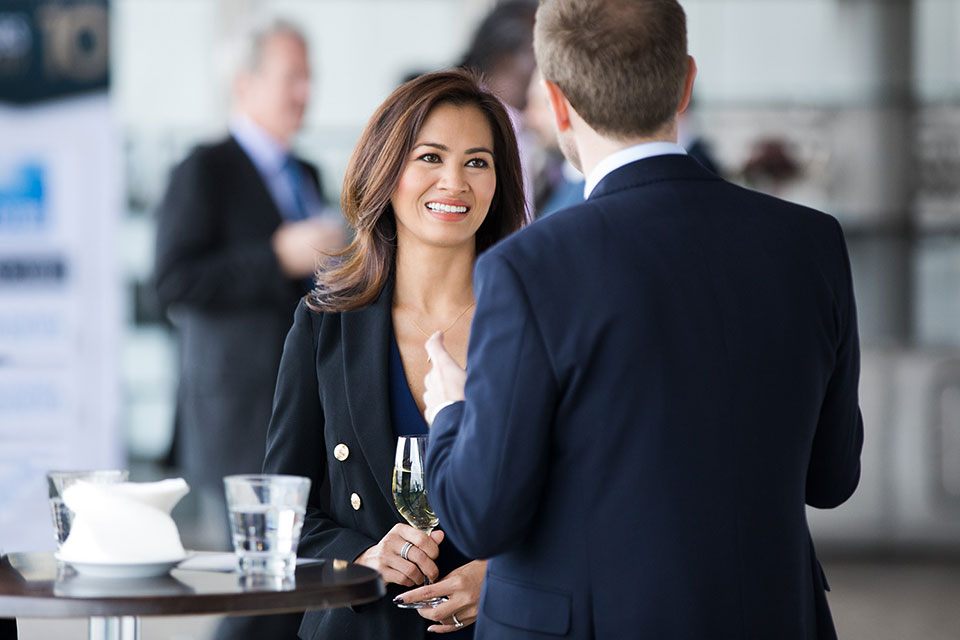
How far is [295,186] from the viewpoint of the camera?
425 centimetres

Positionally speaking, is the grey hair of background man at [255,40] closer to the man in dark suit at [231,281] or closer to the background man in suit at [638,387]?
the man in dark suit at [231,281]

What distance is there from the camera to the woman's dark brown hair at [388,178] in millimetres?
2322

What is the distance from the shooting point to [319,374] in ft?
7.50

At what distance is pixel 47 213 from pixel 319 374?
94.1 inches

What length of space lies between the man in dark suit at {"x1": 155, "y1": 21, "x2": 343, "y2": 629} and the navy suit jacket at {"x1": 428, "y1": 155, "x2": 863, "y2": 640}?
2270 mm

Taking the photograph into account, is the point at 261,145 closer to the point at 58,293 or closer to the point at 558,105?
the point at 58,293

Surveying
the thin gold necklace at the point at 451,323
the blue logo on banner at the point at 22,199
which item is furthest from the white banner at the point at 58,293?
the thin gold necklace at the point at 451,323

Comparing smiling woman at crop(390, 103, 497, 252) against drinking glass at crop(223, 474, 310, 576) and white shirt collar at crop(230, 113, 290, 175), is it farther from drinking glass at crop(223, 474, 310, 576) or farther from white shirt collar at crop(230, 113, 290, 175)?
white shirt collar at crop(230, 113, 290, 175)

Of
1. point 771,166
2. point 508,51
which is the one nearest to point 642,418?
point 508,51

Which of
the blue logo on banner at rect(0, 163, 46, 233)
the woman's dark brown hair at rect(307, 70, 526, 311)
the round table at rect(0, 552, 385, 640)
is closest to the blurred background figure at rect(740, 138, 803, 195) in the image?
the blue logo on banner at rect(0, 163, 46, 233)

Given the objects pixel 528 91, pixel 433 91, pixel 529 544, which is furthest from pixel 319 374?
pixel 528 91

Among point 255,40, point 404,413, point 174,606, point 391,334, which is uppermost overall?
point 255,40

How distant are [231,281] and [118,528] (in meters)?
2.27

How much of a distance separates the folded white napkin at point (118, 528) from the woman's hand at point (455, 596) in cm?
50
